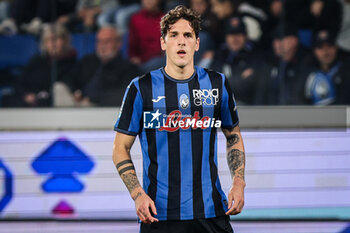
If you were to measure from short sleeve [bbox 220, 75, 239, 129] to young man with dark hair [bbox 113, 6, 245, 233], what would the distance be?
0.22ft

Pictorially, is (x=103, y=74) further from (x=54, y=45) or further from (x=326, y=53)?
(x=326, y=53)

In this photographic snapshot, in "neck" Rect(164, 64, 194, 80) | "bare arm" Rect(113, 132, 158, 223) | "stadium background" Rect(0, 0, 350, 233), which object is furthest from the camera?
"stadium background" Rect(0, 0, 350, 233)

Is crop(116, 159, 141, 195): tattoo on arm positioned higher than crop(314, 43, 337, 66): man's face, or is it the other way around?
crop(314, 43, 337, 66): man's face

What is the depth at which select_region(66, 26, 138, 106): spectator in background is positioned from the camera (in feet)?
21.5

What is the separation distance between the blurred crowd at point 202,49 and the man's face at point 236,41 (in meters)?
0.01

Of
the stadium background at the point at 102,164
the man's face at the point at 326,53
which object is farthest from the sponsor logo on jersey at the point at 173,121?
the man's face at the point at 326,53

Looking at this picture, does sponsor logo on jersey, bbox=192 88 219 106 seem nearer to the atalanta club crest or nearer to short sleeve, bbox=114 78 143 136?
the atalanta club crest

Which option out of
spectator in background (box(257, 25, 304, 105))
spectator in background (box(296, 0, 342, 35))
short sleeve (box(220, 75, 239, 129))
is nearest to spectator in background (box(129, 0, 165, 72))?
spectator in background (box(257, 25, 304, 105))

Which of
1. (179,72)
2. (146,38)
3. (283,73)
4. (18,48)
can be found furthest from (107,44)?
(179,72)

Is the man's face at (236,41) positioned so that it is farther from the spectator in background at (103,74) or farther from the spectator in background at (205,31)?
the spectator in background at (103,74)

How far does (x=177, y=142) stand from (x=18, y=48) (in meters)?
4.27

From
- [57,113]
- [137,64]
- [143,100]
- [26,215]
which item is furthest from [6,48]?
[143,100]

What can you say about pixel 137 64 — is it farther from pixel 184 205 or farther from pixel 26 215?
pixel 184 205

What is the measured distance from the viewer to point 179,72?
293 cm
